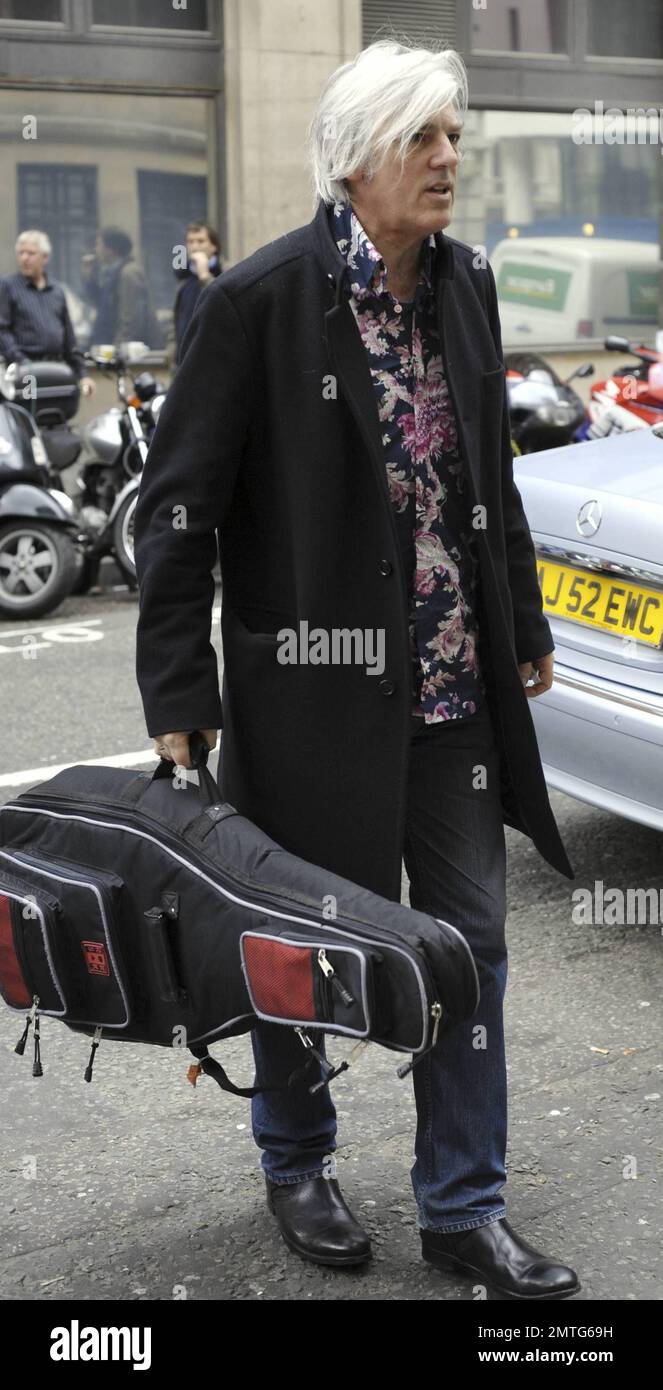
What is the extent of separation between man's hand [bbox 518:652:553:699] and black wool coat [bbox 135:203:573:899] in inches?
8.3

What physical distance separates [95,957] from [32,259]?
9810 millimetres


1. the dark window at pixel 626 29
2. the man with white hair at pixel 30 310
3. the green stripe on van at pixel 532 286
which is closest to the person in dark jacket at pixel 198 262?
the man with white hair at pixel 30 310

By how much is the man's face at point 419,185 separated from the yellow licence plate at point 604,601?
1.90 m

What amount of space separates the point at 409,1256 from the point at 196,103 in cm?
1437

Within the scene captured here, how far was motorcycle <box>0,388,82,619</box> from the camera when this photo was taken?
9.32 metres

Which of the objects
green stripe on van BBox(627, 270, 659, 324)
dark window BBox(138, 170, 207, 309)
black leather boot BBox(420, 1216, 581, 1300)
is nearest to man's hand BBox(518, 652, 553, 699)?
black leather boot BBox(420, 1216, 581, 1300)

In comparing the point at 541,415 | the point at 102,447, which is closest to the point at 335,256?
the point at 102,447

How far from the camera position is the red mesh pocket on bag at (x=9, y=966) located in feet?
9.07

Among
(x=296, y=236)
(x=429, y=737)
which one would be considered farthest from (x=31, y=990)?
(x=296, y=236)

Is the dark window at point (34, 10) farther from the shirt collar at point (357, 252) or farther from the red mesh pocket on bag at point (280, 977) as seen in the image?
the red mesh pocket on bag at point (280, 977)

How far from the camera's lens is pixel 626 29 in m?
18.4

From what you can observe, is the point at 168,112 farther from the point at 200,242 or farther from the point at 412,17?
the point at 200,242

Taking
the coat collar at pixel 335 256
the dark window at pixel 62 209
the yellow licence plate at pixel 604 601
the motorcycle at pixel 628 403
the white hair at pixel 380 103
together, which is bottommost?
the yellow licence plate at pixel 604 601

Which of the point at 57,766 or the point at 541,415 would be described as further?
the point at 541,415
